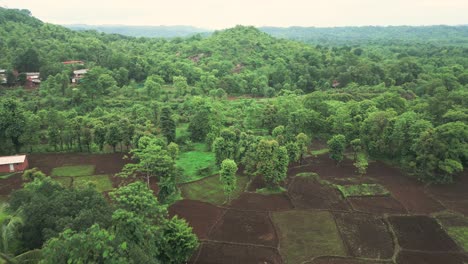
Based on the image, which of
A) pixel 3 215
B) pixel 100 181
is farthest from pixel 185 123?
pixel 3 215

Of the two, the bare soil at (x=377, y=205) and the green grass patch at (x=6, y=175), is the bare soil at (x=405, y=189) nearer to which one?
the bare soil at (x=377, y=205)

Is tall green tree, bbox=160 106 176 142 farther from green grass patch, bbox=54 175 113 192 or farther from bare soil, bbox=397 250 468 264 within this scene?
bare soil, bbox=397 250 468 264

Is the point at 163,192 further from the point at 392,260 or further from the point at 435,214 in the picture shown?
the point at 435,214

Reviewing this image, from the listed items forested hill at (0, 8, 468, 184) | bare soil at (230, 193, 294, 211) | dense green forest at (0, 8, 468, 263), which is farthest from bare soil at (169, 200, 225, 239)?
forested hill at (0, 8, 468, 184)

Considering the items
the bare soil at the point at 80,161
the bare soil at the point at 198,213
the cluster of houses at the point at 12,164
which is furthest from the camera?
the bare soil at the point at 80,161

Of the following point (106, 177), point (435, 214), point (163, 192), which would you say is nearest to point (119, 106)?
point (106, 177)

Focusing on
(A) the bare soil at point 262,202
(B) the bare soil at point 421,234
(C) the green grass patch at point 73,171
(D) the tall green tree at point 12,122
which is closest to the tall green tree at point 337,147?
(A) the bare soil at point 262,202
